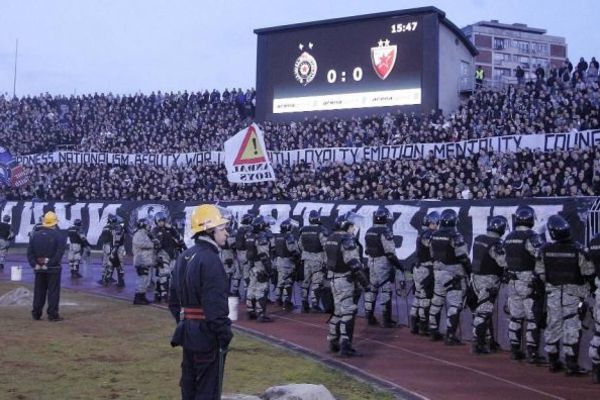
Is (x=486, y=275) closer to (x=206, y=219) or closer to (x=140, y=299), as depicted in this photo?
(x=206, y=219)

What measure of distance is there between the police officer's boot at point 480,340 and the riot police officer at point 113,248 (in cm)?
1282

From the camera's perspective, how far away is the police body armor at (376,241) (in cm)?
1502

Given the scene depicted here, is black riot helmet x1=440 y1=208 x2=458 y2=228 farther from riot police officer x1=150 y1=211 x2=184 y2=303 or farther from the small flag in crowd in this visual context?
the small flag in crowd

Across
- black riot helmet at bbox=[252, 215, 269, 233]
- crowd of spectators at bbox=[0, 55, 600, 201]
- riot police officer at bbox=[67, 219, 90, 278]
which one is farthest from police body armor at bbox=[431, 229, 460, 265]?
riot police officer at bbox=[67, 219, 90, 278]

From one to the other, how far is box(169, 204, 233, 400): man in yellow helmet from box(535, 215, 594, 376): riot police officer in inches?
228

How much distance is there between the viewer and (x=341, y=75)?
34750 mm

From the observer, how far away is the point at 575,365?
34.4 ft

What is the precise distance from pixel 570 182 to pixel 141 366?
47.6ft

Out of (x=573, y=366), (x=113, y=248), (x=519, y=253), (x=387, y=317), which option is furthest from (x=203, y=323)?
(x=113, y=248)

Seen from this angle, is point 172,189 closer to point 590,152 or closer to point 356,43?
point 356,43

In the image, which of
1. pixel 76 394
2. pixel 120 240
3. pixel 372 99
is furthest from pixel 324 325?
pixel 372 99

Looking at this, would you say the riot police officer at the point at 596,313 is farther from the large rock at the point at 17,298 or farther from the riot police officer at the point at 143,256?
the large rock at the point at 17,298

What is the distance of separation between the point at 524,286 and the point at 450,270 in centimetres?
178

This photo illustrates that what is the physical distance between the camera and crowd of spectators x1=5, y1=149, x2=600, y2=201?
22.1 meters
